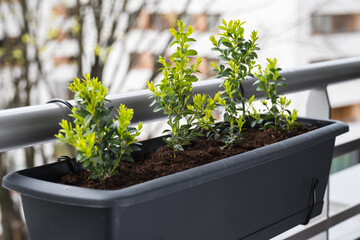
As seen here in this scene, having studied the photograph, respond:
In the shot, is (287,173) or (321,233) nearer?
(287,173)

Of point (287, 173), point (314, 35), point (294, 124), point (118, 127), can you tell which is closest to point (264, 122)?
point (294, 124)

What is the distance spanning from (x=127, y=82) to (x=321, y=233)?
2.90m

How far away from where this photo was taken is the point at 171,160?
91 cm

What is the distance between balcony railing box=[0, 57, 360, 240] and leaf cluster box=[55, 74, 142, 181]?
4.8 inches

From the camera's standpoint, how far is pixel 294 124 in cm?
117

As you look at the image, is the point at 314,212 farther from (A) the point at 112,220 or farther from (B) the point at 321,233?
(A) the point at 112,220

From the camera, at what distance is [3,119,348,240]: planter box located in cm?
72

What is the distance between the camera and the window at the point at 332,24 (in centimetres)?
604

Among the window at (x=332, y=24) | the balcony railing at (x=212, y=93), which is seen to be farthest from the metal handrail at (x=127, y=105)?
the window at (x=332, y=24)

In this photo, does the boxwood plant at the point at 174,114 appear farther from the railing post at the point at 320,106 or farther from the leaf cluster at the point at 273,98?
the railing post at the point at 320,106

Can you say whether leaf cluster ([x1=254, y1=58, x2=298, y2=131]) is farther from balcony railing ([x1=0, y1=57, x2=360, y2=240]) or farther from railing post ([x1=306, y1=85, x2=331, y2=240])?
railing post ([x1=306, y1=85, x2=331, y2=240])

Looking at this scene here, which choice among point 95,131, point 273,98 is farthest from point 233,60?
point 95,131

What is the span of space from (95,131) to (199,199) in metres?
0.21

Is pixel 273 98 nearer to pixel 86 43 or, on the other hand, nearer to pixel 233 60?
pixel 233 60
